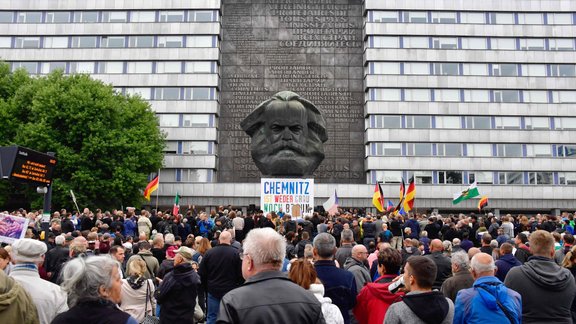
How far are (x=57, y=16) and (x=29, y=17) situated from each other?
2887 mm

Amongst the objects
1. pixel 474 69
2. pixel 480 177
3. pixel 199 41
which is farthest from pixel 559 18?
pixel 199 41

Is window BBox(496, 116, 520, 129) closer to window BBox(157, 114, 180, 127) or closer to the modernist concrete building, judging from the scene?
the modernist concrete building

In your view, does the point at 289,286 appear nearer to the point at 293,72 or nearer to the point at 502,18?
the point at 293,72

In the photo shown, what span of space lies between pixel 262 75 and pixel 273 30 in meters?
4.69

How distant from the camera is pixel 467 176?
50.2 m

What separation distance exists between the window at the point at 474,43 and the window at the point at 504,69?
2.36 meters

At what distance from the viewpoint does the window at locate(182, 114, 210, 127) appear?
1977 inches

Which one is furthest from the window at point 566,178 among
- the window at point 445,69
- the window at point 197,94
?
the window at point 197,94

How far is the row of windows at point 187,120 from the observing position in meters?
50.1

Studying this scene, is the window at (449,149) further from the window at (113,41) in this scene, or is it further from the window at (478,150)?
the window at (113,41)

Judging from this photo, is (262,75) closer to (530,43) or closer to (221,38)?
(221,38)

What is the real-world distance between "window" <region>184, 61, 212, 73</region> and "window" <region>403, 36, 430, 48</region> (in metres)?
19.7

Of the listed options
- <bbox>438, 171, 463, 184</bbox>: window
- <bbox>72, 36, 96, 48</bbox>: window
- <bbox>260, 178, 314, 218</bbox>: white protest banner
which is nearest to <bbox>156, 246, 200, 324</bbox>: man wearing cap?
<bbox>260, 178, 314, 218</bbox>: white protest banner

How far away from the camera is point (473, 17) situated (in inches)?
2093
